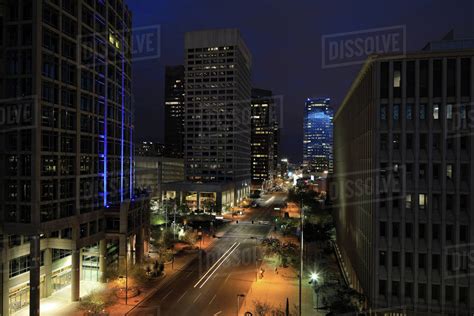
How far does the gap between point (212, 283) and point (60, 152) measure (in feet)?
86.2

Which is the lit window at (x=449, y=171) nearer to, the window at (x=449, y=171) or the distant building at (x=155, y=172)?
the window at (x=449, y=171)

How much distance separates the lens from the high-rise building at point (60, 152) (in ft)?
121

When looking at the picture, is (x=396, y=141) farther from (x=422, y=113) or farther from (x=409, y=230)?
(x=409, y=230)

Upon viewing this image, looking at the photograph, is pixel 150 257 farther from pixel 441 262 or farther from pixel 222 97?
pixel 222 97

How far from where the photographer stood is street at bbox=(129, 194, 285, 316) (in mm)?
38406

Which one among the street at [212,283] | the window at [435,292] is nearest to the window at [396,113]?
the window at [435,292]

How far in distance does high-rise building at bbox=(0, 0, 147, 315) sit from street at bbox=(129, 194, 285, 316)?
32.2ft

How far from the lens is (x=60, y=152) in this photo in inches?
1608

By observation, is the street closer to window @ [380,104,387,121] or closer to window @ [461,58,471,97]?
window @ [380,104,387,121]

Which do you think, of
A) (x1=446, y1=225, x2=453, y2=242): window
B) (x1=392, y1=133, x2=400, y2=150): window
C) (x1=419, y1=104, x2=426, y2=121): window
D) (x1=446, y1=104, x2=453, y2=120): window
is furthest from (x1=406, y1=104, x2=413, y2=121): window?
(x1=446, y1=225, x2=453, y2=242): window

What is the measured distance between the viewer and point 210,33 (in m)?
125

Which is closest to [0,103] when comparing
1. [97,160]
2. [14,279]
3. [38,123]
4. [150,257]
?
[38,123]

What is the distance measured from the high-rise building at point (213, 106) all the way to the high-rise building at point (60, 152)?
71214mm

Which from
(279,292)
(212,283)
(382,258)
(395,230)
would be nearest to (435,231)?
(395,230)
